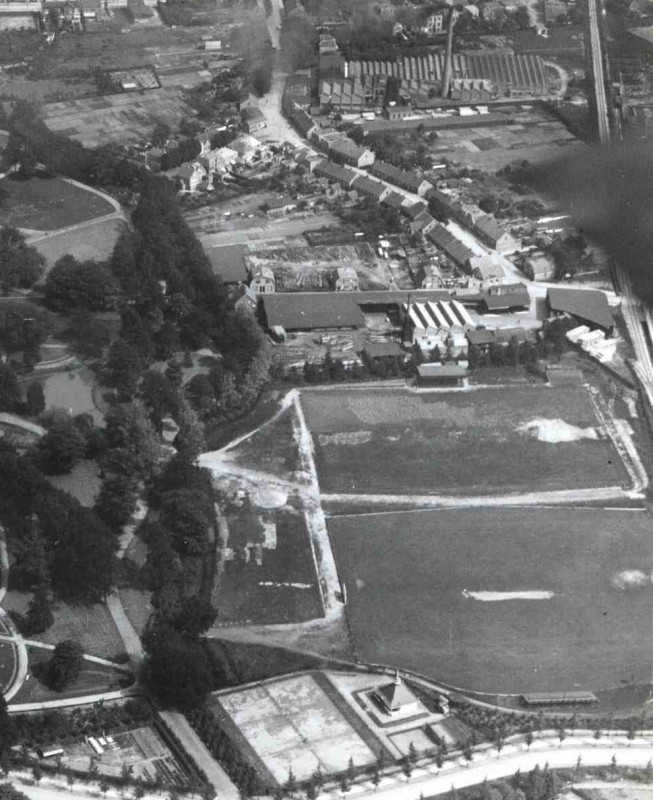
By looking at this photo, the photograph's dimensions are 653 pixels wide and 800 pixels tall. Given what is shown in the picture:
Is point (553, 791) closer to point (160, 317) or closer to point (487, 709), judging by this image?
point (487, 709)

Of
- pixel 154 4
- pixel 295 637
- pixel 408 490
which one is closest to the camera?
pixel 295 637

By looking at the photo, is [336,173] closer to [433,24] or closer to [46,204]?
[46,204]

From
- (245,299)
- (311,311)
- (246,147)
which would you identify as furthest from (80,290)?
(246,147)

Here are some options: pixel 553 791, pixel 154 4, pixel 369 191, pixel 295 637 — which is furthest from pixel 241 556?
pixel 154 4

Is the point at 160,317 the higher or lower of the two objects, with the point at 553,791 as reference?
higher

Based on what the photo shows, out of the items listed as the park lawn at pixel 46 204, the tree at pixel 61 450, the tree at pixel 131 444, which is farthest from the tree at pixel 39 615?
the park lawn at pixel 46 204

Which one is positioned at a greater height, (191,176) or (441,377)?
(191,176)
